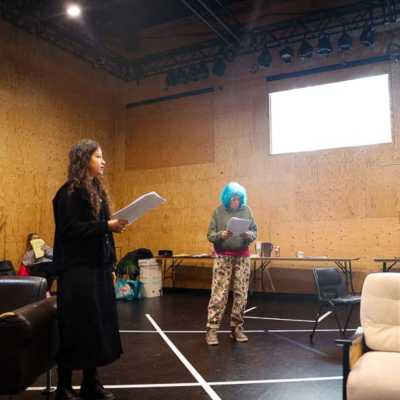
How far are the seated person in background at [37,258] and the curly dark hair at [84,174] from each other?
4472 mm

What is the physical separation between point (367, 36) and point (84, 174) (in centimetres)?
562

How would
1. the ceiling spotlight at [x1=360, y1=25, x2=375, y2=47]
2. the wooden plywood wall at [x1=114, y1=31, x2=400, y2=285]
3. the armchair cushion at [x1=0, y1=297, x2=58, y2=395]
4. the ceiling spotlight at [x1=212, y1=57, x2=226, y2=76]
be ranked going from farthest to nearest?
1. the ceiling spotlight at [x1=212, y1=57, x2=226, y2=76]
2. the wooden plywood wall at [x1=114, y1=31, x2=400, y2=285]
3. the ceiling spotlight at [x1=360, y1=25, x2=375, y2=47]
4. the armchair cushion at [x1=0, y1=297, x2=58, y2=395]

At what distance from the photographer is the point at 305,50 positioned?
22.4 ft

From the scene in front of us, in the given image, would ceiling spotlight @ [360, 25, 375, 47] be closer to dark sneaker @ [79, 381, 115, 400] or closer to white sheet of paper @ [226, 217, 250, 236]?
white sheet of paper @ [226, 217, 250, 236]

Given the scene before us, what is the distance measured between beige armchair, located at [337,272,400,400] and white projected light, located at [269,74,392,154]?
499 cm

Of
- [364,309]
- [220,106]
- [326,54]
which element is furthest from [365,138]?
[364,309]

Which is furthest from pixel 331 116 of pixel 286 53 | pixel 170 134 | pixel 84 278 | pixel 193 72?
pixel 84 278

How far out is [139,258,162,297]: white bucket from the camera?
718 centimetres

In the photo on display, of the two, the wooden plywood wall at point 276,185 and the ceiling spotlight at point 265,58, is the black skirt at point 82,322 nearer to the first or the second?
the wooden plywood wall at point 276,185

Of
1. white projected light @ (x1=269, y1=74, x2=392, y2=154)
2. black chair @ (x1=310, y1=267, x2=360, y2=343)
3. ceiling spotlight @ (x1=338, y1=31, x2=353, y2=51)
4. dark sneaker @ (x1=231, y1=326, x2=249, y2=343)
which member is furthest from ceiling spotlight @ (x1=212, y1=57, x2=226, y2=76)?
dark sneaker @ (x1=231, y1=326, x2=249, y2=343)

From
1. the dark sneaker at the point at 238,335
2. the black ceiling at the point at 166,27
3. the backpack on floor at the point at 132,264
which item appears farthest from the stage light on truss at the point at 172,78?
the dark sneaker at the point at 238,335

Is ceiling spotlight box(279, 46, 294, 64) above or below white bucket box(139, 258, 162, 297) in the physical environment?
above

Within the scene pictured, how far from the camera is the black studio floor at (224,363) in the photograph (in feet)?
8.96

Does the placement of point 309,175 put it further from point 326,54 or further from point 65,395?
point 65,395
